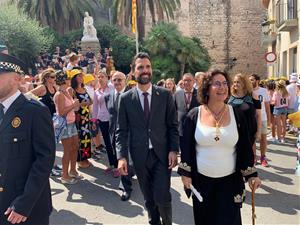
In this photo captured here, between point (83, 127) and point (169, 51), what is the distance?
747 inches

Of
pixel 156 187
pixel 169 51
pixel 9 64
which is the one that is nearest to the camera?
pixel 9 64

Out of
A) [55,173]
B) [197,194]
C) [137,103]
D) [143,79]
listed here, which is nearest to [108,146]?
[55,173]

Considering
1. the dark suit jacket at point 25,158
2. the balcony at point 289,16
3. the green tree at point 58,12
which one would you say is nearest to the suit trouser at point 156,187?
the dark suit jacket at point 25,158

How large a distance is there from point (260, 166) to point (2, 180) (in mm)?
5742

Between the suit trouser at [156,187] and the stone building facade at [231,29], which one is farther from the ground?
the stone building facade at [231,29]

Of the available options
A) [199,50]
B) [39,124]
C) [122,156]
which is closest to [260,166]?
[122,156]

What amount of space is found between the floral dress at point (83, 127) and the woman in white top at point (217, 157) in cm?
388

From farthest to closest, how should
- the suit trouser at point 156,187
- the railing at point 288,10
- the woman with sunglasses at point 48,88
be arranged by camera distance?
1. the railing at point 288,10
2. the woman with sunglasses at point 48,88
3. the suit trouser at point 156,187

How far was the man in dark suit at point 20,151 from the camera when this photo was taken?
2.65 meters

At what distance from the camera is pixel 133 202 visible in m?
5.45

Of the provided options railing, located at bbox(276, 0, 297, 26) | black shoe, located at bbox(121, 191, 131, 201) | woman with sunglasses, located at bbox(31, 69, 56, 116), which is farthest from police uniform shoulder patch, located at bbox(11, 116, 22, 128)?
railing, located at bbox(276, 0, 297, 26)

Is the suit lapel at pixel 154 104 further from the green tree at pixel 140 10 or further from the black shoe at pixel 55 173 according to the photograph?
the green tree at pixel 140 10

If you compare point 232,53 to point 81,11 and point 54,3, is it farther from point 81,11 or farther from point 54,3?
point 54,3

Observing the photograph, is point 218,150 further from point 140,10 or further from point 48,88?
point 140,10
